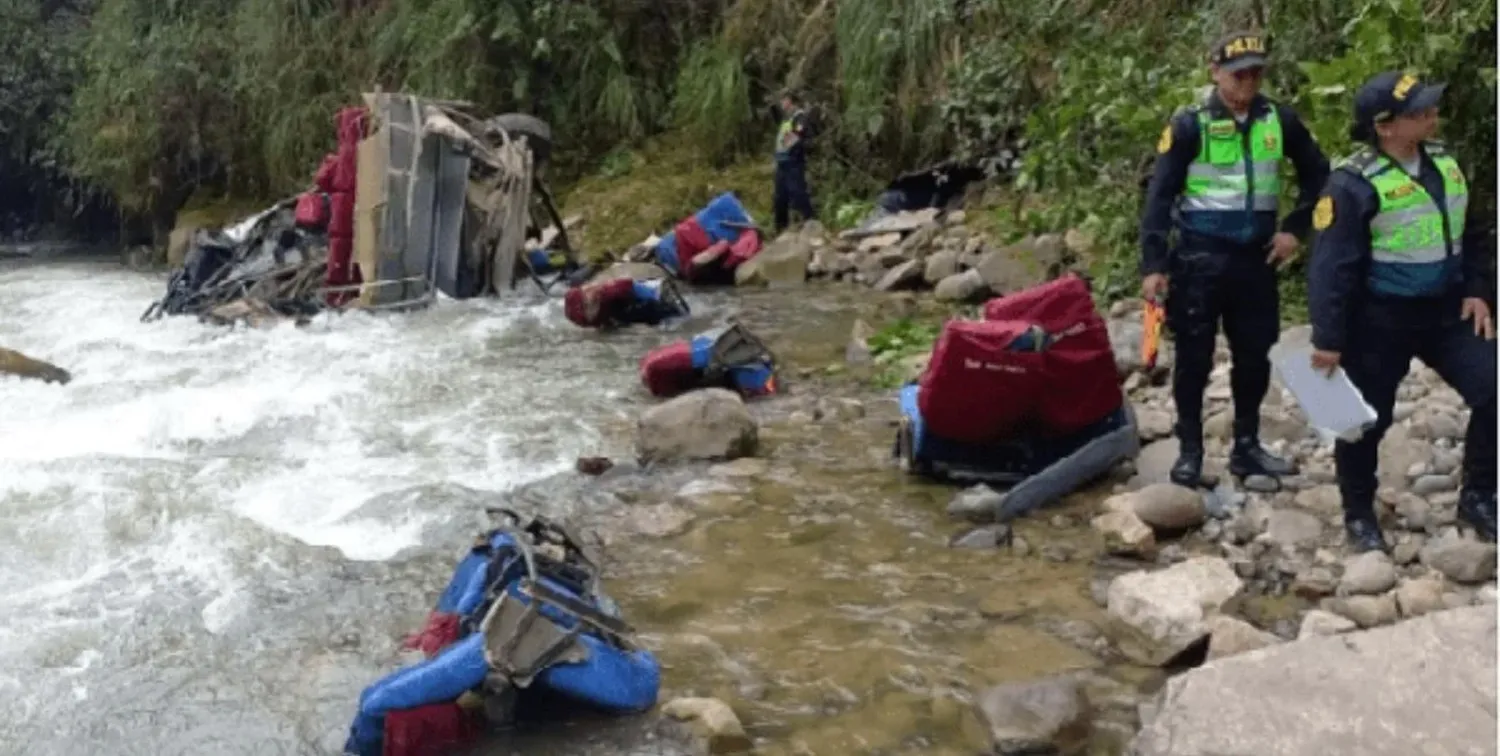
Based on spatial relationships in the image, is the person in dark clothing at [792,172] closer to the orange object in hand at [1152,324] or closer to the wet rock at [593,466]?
the wet rock at [593,466]

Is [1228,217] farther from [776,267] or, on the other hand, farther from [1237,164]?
[776,267]

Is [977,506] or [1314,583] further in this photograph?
[977,506]

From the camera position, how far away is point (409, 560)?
15.6ft

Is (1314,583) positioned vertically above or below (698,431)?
above

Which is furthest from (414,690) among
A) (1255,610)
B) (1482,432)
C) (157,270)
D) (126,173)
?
(126,173)

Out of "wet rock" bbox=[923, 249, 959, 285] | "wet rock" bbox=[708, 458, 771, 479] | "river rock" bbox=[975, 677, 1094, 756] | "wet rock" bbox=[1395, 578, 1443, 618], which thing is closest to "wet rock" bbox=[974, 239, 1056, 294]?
"wet rock" bbox=[923, 249, 959, 285]

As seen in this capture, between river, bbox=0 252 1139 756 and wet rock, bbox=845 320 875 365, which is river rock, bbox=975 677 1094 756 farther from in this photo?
wet rock, bbox=845 320 875 365

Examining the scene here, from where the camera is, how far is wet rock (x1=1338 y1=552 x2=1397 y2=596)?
3.78m

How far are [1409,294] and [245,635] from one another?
3393mm

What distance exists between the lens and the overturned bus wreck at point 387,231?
9812mm

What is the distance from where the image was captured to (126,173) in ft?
55.5

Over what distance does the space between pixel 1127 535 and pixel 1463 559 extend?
→ 0.94 m

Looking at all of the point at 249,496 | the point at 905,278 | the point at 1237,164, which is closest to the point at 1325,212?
the point at 1237,164

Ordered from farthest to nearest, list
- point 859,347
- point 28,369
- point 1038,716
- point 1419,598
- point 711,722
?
point 28,369
point 859,347
point 1419,598
point 711,722
point 1038,716
